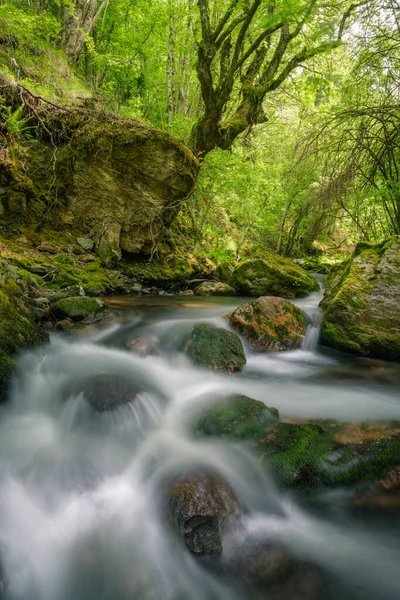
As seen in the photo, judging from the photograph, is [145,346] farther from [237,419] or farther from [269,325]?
[237,419]

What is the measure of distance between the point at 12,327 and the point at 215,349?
2322 mm

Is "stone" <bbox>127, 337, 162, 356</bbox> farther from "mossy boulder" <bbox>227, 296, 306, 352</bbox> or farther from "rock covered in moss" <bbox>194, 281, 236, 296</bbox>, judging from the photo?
"rock covered in moss" <bbox>194, 281, 236, 296</bbox>

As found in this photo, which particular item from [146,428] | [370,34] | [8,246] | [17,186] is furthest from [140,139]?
[146,428]

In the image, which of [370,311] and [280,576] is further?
[370,311]

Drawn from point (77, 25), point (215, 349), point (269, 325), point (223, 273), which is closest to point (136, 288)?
point (223, 273)

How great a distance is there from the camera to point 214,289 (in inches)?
351

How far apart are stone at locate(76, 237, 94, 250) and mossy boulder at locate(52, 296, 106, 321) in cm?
252

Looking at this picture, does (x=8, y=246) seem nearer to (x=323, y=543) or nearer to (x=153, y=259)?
(x=153, y=259)

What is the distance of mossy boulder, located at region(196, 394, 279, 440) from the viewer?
2.74m

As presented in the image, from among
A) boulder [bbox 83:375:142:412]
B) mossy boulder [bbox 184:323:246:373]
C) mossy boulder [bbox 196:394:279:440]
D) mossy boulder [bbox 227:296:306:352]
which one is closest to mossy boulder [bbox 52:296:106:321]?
mossy boulder [bbox 184:323:246:373]

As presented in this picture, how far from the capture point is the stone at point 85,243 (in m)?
7.32

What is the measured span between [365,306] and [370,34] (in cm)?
430

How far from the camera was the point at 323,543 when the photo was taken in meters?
2.06

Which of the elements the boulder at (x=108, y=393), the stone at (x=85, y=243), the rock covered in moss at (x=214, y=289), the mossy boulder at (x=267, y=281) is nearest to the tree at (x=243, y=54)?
the mossy boulder at (x=267, y=281)
